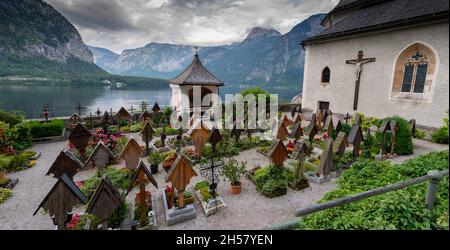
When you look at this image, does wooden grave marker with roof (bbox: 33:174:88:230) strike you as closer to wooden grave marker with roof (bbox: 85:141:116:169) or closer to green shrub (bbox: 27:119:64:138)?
wooden grave marker with roof (bbox: 85:141:116:169)

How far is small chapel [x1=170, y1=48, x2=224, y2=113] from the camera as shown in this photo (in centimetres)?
1959

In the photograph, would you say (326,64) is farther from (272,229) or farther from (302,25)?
(302,25)

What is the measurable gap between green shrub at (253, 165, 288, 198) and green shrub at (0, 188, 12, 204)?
9196mm

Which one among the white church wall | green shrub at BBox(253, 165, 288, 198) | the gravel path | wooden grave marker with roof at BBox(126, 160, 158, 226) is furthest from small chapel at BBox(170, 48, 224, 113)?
wooden grave marker with roof at BBox(126, 160, 158, 226)

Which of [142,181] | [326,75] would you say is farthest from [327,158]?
[326,75]

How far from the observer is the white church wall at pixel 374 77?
1254 cm

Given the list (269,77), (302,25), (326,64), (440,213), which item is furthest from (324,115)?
(302,25)

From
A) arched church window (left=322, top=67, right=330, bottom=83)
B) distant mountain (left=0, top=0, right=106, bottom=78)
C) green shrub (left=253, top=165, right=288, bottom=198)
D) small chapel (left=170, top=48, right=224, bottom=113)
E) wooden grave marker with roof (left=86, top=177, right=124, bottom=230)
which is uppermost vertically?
distant mountain (left=0, top=0, right=106, bottom=78)

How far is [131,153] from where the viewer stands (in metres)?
7.35

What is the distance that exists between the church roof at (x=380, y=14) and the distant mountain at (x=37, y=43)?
12854cm

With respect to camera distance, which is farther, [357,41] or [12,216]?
[357,41]

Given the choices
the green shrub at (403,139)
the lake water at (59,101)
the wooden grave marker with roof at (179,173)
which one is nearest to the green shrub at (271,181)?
the wooden grave marker with roof at (179,173)
